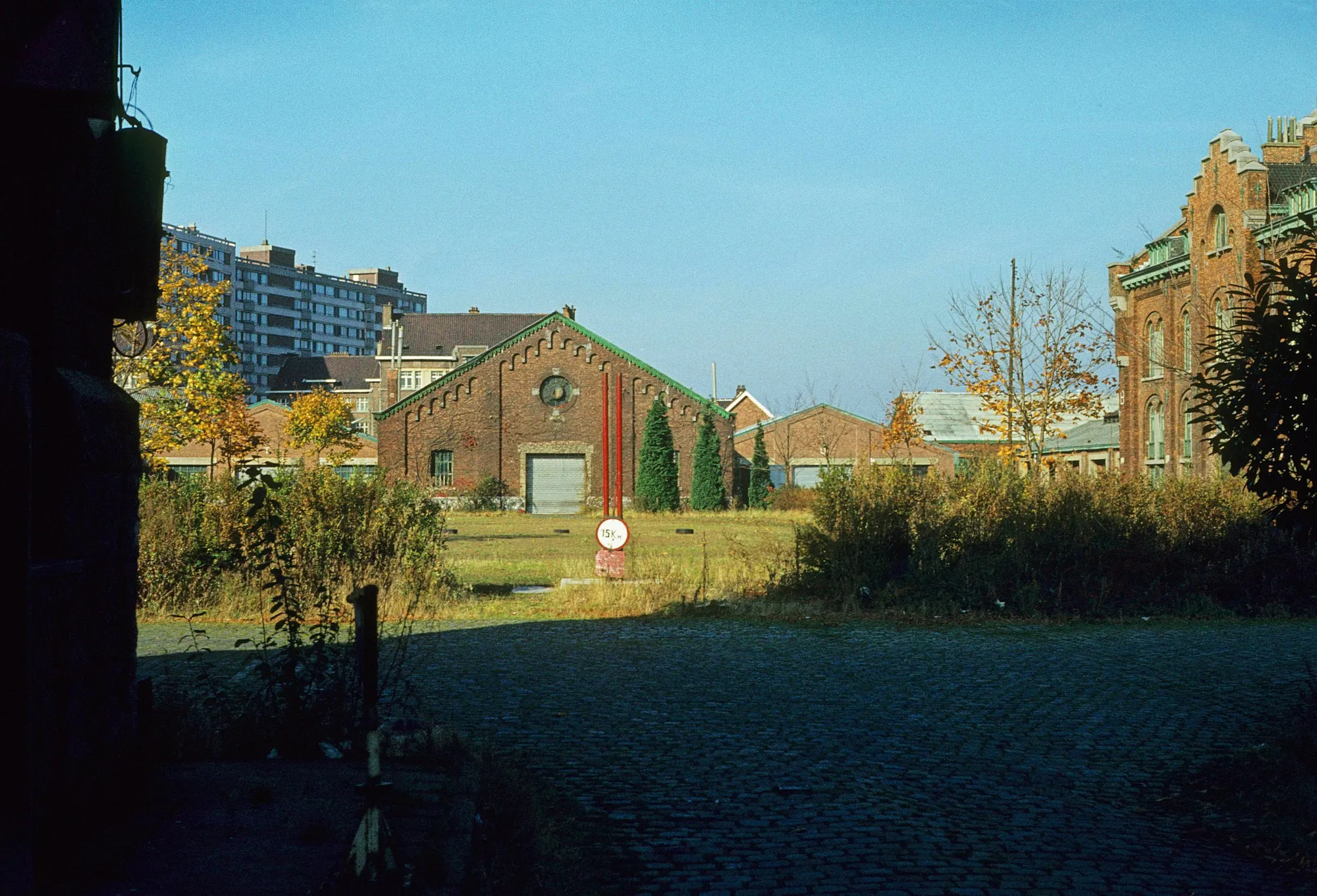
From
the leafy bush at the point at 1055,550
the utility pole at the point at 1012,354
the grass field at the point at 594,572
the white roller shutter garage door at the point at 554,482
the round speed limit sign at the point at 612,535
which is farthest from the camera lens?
the white roller shutter garage door at the point at 554,482

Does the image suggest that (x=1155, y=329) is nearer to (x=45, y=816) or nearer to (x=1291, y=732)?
(x=1291, y=732)

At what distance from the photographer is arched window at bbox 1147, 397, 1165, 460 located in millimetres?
41875

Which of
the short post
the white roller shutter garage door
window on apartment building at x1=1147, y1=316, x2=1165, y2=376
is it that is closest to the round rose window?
the white roller shutter garage door

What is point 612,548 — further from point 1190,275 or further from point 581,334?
point 581,334

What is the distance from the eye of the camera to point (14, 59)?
4.41m

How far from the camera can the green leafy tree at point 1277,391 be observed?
679 cm

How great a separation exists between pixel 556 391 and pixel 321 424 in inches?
444

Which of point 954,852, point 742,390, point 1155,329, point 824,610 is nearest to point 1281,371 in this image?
point 954,852

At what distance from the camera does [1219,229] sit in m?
38.2

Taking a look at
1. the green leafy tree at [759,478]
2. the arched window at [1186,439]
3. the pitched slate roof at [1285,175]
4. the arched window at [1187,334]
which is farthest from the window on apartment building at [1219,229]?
the green leafy tree at [759,478]

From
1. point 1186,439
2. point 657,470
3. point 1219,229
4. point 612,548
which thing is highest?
point 1219,229

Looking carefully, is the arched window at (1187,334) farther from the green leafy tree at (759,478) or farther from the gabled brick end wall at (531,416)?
the gabled brick end wall at (531,416)

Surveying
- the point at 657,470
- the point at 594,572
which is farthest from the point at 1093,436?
the point at 594,572

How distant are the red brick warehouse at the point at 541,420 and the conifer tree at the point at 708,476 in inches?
37.8
